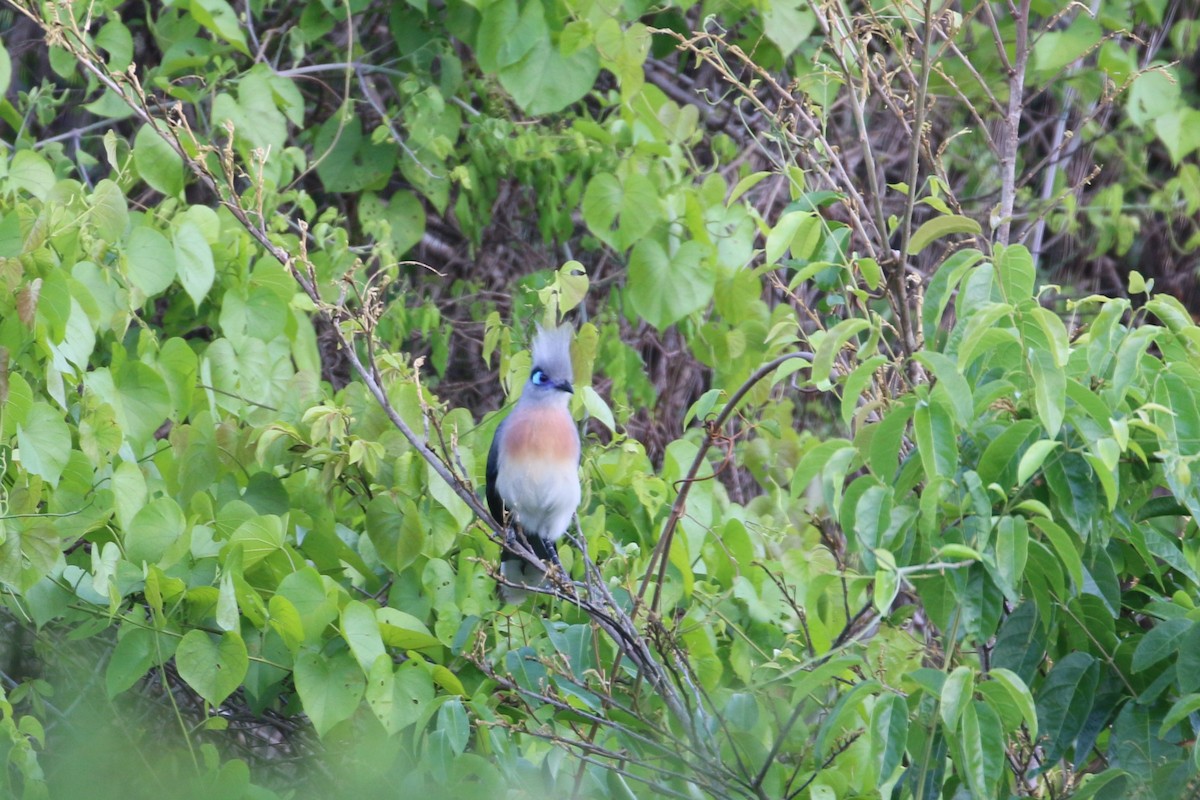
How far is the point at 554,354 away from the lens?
10.5 ft

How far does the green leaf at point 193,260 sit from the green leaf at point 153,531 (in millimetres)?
613

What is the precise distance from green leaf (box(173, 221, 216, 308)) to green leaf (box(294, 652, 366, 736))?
1.00 m

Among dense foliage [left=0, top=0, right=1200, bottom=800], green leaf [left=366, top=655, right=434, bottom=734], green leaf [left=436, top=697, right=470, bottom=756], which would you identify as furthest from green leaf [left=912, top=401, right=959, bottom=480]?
green leaf [left=366, top=655, right=434, bottom=734]

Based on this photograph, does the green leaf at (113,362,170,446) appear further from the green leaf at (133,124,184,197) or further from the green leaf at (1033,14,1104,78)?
the green leaf at (1033,14,1104,78)

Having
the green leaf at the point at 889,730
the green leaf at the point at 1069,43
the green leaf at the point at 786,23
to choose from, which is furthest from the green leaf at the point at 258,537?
the green leaf at the point at 1069,43

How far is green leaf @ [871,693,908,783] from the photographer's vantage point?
1730 millimetres

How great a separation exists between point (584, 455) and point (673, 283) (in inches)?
28.0

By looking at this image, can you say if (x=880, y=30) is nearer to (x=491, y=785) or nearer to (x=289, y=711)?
(x=491, y=785)

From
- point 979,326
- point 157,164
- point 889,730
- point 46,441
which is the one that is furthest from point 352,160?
point 889,730

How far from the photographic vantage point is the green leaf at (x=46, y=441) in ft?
8.27

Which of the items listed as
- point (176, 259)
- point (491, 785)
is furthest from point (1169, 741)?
point (176, 259)

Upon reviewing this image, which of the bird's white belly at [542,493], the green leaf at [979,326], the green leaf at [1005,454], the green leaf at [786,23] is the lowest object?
the bird's white belly at [542,493]

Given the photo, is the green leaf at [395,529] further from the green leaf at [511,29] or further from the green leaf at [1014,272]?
the green leaf at [511,29]

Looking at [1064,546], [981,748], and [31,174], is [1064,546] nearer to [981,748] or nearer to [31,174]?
[981,748]
